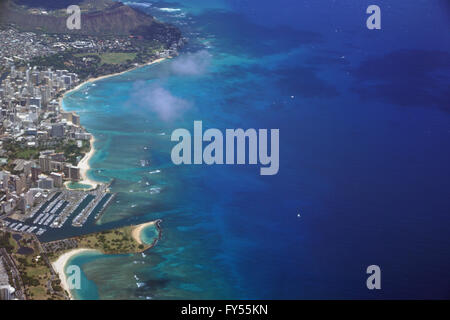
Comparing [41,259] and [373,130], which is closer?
[41,259]

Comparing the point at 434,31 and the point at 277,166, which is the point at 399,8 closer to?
the point at 434,31

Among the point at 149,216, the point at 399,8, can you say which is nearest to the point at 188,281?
the point at 149,216

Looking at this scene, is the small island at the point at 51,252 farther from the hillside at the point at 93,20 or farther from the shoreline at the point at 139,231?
the hillside at the point at 93,20

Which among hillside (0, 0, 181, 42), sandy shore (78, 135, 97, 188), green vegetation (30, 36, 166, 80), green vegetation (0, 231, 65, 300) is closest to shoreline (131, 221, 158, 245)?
green vegetation (0, 231, 65, 300)

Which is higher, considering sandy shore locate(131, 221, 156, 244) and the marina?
the marina

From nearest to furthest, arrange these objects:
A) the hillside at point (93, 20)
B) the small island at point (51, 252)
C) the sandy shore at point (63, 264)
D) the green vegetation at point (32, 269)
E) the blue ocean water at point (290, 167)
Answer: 1. the green vegetation at point (32, 269)
2. the small island at point (51, 252)
3. the sandy shore at point (63, 264)
4. the blue ocean water at point (290, 167)
5. the hillside at point (93, 20)

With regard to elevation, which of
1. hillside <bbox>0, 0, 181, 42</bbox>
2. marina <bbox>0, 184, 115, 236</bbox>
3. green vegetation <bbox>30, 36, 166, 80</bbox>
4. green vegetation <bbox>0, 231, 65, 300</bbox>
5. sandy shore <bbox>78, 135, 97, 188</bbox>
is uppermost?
hillside <bbox>0, 0, 181, 42</bbox>

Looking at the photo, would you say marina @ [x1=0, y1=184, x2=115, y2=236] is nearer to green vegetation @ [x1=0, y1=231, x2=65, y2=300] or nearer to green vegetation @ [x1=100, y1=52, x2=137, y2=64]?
green vegetation @ [x1=0, y1=231, x2=65, y2=300]

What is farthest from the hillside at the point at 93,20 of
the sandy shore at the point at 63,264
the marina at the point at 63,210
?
the sandy shore at the point at 63,264

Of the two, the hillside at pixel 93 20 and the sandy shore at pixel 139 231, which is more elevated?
the hillside at pixel 93 20
